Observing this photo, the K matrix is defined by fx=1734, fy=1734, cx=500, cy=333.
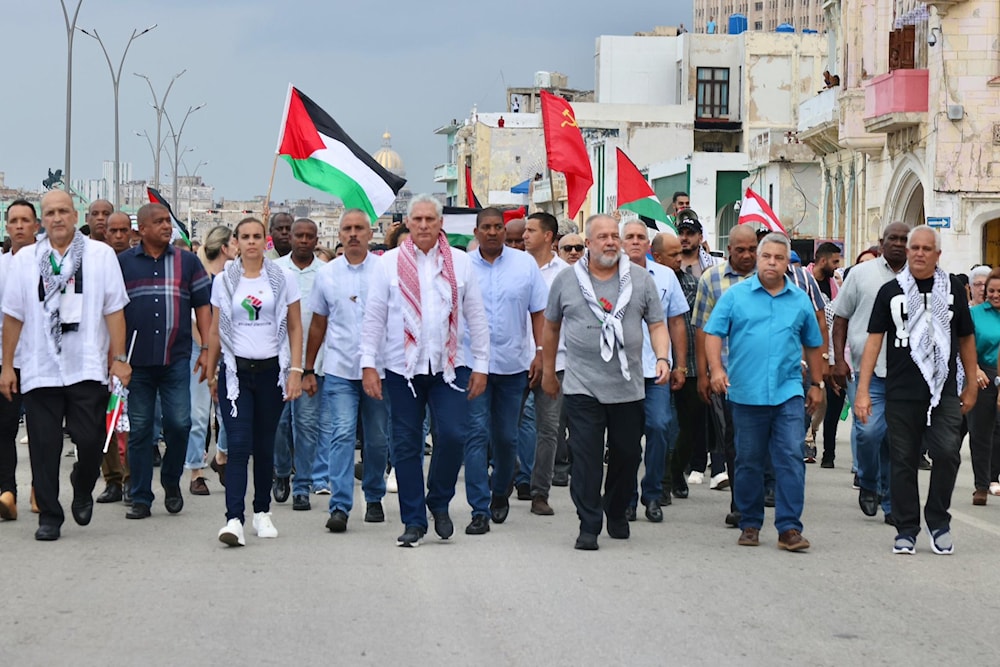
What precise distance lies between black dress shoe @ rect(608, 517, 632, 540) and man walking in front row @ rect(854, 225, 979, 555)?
1.52 m

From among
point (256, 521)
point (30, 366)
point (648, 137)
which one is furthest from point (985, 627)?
point (648, 137)

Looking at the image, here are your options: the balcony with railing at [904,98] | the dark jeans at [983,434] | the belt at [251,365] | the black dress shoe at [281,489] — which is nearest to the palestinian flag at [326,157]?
the black dress shoe at [281,489]

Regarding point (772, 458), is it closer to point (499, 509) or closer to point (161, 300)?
point (499, 509)

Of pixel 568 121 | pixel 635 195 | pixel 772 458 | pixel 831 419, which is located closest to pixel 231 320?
pixel 772 458

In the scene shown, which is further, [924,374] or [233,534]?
[924,374]

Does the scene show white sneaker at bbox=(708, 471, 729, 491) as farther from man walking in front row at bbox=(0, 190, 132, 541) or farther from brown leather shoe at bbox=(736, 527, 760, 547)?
man walking in front row at bbox=(0, 190, 132, 541)

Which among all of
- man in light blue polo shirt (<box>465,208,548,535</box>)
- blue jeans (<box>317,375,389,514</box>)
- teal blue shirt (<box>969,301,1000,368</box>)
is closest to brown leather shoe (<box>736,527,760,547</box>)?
man in light blue polo shirt (<box>465,208,548,535</box>)

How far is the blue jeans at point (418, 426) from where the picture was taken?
974cm

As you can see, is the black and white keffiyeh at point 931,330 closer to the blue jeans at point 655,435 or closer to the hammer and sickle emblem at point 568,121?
the blue jeans at point 655,435

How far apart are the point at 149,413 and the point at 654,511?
3.26m

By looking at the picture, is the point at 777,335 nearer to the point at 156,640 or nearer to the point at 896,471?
the point at 896,471

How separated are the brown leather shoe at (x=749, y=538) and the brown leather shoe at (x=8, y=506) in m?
4.46

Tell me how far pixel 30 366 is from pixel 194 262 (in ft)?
4.99

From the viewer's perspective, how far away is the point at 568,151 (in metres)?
20.6
